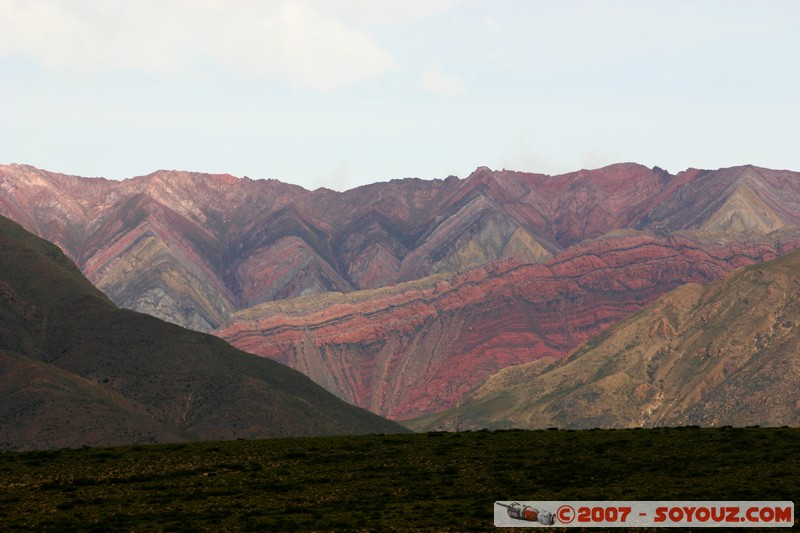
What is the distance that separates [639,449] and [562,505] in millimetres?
23767

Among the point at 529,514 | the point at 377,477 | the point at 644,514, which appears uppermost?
the point at 377,477

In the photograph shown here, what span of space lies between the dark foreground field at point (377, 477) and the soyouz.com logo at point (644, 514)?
82.9 inches

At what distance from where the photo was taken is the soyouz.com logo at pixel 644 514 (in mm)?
69562

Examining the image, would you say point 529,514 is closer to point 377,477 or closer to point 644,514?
point 644,514

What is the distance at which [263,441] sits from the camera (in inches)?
4136

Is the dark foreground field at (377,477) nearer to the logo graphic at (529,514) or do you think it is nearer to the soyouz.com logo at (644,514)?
the logo graphic at (529,514)

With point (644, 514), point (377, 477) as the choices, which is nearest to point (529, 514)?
point (644, 514)

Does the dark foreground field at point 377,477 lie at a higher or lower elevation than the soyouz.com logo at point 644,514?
higher

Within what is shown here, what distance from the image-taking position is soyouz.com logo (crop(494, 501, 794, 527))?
69.6 meters

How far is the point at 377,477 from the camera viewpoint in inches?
3423

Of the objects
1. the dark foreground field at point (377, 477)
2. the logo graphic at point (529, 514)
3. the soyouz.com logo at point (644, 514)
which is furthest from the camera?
the dark foreground field at point (377, 477)

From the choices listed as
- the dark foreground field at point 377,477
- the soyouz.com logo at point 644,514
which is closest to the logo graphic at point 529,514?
the soyouz.com logo at point 644,514

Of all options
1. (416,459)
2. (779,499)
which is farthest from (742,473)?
(416,459)

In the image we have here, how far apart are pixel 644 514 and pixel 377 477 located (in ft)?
72.6
